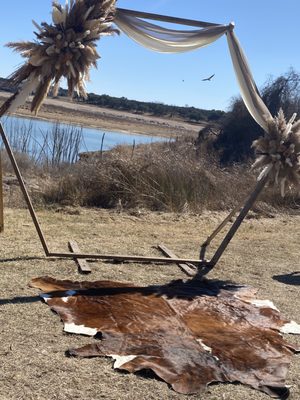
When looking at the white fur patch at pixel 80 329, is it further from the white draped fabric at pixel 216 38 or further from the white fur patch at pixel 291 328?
the white draped fabric at pixel 216 38

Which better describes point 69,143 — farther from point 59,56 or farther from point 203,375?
point 203,375

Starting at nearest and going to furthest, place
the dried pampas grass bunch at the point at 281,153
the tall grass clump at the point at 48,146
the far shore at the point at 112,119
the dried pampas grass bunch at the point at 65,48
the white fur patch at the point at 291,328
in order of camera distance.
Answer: the white fur patch at the point at 291,328, the dried pampas grass bunch at the point at 65,48, the dried pampas grass bunch at the point at 281,153, the tall grass clump at the point at 48,146, the far shore at the point at 112,119

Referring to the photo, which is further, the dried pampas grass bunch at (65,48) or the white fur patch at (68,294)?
the dried pampas grass bunch at (65,48)

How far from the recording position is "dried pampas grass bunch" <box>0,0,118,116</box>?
562 centimetres

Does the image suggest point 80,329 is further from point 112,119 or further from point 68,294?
point 112,119

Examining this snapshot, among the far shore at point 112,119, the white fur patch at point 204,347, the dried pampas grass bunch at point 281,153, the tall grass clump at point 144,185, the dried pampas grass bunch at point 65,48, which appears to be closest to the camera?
the white fur patch at point 204,347

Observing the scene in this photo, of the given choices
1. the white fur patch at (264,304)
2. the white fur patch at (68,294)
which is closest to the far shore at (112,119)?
the white fur patch at (264,304)

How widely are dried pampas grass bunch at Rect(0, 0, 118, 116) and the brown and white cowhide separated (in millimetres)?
2016

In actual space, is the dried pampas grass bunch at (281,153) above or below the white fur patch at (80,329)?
above

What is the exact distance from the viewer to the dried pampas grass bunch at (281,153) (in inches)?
258

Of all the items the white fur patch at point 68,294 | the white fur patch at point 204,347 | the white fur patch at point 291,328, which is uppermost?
the white fur patch at point 291,328

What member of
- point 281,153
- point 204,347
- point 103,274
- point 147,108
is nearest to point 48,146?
point 103,274

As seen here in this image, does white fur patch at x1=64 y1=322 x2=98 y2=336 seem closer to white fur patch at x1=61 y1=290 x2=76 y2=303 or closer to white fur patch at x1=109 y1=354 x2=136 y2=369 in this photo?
white fur patch at x1=109 y1=354 x2=136 y2=369

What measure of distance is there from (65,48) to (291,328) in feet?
11.0
